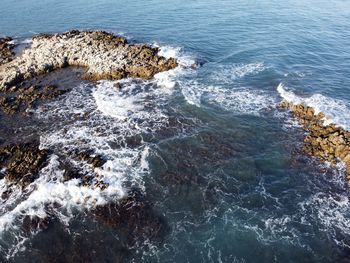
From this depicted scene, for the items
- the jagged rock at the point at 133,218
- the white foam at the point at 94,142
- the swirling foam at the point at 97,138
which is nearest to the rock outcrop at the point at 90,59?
the swirling foam at the point at 97,138

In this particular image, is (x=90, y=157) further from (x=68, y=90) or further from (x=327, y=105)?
(x=327, y=105)

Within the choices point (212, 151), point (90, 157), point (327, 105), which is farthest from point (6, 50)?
point (327, 105)

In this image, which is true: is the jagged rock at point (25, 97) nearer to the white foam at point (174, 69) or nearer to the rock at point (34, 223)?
the white foam at point (174, 69)

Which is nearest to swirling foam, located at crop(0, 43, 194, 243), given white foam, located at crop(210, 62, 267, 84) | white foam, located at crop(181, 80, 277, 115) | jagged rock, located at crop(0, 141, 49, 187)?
jagged rock, located at crop(0, 141, 49, 187)

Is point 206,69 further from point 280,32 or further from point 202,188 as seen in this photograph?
point 202,188

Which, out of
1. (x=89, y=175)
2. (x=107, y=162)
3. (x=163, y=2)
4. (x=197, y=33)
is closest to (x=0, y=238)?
(x=89, y=175)

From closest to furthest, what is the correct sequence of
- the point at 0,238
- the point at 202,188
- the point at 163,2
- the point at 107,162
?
the point at 0,238
the point at 202,188
the point at 107,162
the point at 163,2
